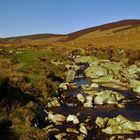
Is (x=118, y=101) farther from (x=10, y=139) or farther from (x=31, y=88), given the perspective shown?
(x=10, y=139)

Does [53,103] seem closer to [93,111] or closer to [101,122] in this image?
[93,111]

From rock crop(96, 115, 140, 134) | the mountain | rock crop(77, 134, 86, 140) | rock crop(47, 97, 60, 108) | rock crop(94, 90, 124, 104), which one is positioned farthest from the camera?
the mountain

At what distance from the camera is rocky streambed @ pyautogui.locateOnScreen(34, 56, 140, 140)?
856 inches

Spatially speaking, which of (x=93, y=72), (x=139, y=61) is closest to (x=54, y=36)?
(x=139, y=61)

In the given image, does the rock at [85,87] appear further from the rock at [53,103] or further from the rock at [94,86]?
the rock at [53,103]

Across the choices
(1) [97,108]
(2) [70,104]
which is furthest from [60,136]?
(2) [70,104]

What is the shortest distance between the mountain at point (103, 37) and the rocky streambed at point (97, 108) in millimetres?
36753

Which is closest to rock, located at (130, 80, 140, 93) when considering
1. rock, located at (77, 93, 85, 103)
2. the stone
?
rock, located at (77, 93, 85, 103)

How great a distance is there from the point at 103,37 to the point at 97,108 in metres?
75.7

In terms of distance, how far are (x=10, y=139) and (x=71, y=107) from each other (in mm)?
10312

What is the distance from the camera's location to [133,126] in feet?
74.6

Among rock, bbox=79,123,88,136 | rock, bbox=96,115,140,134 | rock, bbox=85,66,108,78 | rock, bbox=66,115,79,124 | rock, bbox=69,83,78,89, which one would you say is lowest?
rock, bbox=96,115,140,134

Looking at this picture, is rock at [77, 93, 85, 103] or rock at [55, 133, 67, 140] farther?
rock at [77, 93, 85, 103]

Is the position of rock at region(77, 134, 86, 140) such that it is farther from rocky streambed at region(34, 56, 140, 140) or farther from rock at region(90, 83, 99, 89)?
rock at region(90, 83, 99, 89)
